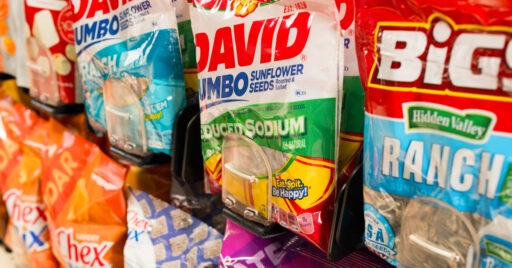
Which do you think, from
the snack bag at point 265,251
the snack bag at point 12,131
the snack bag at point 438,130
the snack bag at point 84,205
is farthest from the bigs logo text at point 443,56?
the snack bag at point 12,131

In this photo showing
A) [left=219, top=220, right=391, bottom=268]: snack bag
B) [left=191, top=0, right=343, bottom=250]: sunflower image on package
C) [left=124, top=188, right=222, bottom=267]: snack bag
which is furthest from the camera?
[left=124, top=188, right=222, bottom=267]: snack bag

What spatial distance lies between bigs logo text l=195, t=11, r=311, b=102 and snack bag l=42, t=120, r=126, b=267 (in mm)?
416

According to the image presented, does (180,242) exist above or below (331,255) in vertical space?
below

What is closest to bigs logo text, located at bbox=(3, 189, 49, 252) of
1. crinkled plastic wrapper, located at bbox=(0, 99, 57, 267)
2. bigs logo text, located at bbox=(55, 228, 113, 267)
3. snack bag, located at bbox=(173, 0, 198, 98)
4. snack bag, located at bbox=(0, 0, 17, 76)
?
crinkled plastic wrapper, located at bbox=(0, 99, 57, 267)

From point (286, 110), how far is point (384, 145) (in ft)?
0.42

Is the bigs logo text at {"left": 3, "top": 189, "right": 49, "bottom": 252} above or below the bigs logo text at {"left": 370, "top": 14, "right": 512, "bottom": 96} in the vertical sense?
below

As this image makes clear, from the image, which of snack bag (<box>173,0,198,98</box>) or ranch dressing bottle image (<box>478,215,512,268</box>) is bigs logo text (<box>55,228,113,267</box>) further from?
ranch dressing bottle image (<box>478,215,512,268</box>)

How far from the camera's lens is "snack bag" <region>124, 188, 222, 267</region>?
2.75 feet

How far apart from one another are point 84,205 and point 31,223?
295mm

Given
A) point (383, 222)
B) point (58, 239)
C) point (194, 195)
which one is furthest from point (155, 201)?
point (383, 222)

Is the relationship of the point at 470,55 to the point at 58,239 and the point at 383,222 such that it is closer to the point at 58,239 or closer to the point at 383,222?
the point at 383,222

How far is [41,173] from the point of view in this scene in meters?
1.18

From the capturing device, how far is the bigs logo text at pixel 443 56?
1.29 ft

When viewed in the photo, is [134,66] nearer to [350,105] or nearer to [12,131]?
[350,105]
